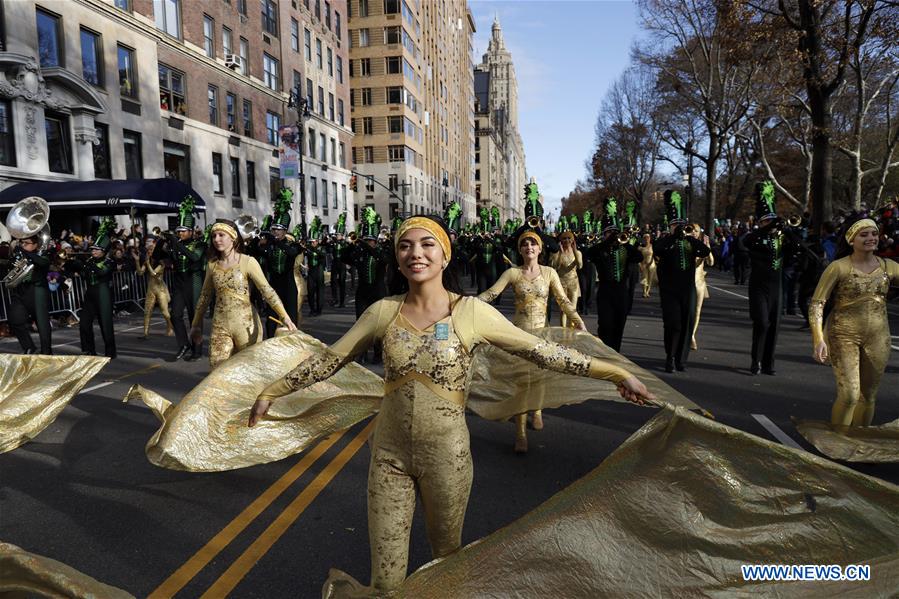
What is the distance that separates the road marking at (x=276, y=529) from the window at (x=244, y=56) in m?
35.8

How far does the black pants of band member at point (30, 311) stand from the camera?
400 inches

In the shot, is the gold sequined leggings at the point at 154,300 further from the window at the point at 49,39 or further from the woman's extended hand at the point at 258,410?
the window at the point at 49,39

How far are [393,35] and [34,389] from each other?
66.7 metres

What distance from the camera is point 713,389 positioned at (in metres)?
8.14

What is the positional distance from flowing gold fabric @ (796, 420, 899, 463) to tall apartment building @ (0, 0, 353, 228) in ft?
79.2

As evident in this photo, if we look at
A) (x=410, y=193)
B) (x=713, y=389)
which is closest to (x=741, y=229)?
(x=713, y=389)

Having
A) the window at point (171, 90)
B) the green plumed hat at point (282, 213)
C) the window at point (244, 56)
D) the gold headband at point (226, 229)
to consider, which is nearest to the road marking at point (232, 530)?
the gold headband at point (226, 229)

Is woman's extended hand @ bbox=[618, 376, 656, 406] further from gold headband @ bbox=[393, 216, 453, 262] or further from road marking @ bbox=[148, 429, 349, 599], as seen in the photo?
road marking @ bbox=[148, 429, 349, 599]

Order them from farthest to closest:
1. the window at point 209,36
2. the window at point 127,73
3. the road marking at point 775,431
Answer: the window at point 209,36 → the window at point 127,73 → the road marking at point 775,431

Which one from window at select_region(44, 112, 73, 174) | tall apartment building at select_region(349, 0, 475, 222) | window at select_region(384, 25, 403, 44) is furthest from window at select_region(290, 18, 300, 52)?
window at select_region(384, 25, 403, 44)

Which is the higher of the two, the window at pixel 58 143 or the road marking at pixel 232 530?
the window at pixel 58 143

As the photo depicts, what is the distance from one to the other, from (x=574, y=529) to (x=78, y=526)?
3611 millimetres

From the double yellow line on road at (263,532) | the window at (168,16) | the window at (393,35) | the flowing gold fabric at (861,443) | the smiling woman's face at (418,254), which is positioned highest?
the window at (393,35)

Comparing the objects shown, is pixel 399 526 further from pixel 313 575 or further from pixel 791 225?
pixel 791 225
